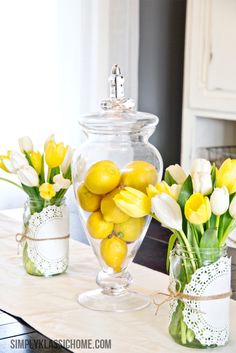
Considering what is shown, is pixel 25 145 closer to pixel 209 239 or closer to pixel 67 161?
pixel 67 161

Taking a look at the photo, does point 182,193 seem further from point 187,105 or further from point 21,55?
point 21,55

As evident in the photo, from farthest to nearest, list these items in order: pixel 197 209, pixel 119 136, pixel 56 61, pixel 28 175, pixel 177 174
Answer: pixel 56 61
pixel 28 175
pixel 119 136
pixel 177 174
pixel 197 209

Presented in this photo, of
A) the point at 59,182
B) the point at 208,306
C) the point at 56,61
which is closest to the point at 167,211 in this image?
the point at 208,306

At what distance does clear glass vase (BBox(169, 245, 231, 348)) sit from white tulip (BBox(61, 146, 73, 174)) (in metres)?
Result: 0.40

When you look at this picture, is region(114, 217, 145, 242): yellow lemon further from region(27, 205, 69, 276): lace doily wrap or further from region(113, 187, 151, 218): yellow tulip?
region(27, 205, 69, 276): lace doily wrap

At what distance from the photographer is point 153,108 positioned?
11.3 ft

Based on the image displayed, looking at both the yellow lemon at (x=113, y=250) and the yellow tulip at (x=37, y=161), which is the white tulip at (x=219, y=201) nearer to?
the yellow lemon at (x=113, y=250)

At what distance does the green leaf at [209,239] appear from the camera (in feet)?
3.39

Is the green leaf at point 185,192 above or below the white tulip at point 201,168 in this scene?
below

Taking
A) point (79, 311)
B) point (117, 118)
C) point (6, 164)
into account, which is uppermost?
point (117, 118)

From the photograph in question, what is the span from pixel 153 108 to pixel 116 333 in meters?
2.39

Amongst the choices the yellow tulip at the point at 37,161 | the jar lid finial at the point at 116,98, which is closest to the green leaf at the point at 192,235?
the jar lid finial at the point at 116,98

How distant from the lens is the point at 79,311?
1.22m

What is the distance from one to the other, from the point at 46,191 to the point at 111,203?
21 cm
